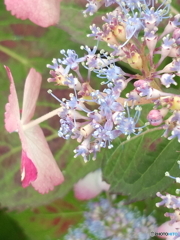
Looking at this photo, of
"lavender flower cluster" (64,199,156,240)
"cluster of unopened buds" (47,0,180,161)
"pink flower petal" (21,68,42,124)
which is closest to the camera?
"cluster of unopened buds" (47,0,180,161)

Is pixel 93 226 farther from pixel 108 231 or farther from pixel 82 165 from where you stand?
pixel 82 165

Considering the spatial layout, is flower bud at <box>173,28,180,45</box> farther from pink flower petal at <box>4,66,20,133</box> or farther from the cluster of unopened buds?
pink flower petal at <box>4,66,20,133</box>

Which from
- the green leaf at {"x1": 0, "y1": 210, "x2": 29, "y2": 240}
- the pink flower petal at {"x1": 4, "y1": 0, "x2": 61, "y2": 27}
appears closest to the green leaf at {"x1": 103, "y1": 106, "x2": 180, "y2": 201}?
the pink flower petal at {"x1": 4, "y1": 0, "x2": 61, "y2": 27}

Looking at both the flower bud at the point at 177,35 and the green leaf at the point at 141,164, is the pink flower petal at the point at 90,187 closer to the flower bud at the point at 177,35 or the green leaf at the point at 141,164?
the green leaf at the point at 141,164

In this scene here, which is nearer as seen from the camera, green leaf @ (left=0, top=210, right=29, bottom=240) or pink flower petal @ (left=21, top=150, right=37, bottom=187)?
pink flower petal @ (left=21, top=150, right=37, bottom=187)

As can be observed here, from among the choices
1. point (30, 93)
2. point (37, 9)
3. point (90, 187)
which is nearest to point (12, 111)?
point (30, 93)

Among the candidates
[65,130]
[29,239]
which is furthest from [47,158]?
[29,239]
